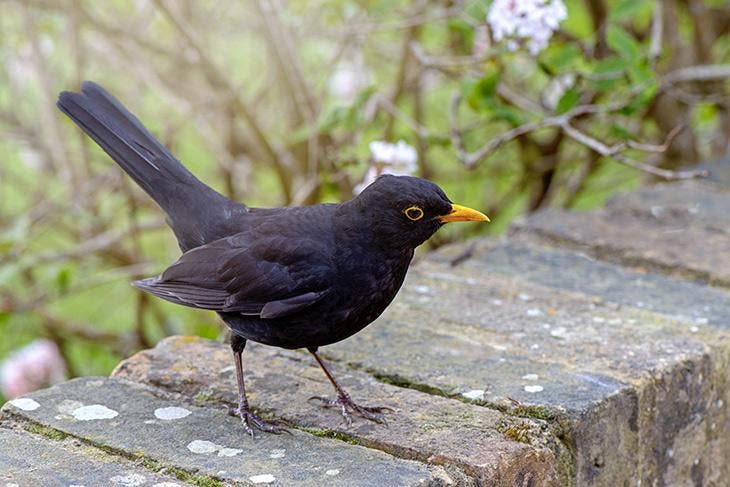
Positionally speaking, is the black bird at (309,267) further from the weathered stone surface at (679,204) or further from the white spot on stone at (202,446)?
the weathered stone surface at (679,204)

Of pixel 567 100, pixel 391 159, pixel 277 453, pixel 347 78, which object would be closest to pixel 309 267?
pixel 277 453

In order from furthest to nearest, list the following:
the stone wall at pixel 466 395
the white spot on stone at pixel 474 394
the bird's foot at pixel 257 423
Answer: the white spot on stone at pixel 474 394
the bird's foot at pixel 257 423
the stone wall at pixel 466 395

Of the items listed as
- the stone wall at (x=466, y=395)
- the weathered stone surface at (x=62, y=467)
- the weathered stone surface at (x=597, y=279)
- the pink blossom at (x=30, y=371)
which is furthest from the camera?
the pink blossom at (x=30, y=371)

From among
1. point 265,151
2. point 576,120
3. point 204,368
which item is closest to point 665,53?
point 576,120

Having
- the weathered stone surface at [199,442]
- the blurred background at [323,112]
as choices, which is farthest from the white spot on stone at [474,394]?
the blurred background at [323,112]

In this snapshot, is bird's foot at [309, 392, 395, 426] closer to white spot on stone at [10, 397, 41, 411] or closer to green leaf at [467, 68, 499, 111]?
white spot on stone at [10, 397, 41, 411]

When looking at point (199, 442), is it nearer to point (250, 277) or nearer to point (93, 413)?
point (93, 413)

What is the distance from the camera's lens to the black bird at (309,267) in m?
2.28

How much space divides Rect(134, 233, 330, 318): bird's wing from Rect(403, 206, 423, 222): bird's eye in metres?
0.20

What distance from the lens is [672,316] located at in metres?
2.64

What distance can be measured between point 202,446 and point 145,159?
0.93m

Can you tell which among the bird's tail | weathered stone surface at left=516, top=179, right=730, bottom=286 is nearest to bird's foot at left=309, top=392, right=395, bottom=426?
the bird's tail

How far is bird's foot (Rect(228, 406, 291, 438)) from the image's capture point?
2.11 metres

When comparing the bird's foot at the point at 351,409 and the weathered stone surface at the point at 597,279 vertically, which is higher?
the weathered stone surface at the point at 597,279
